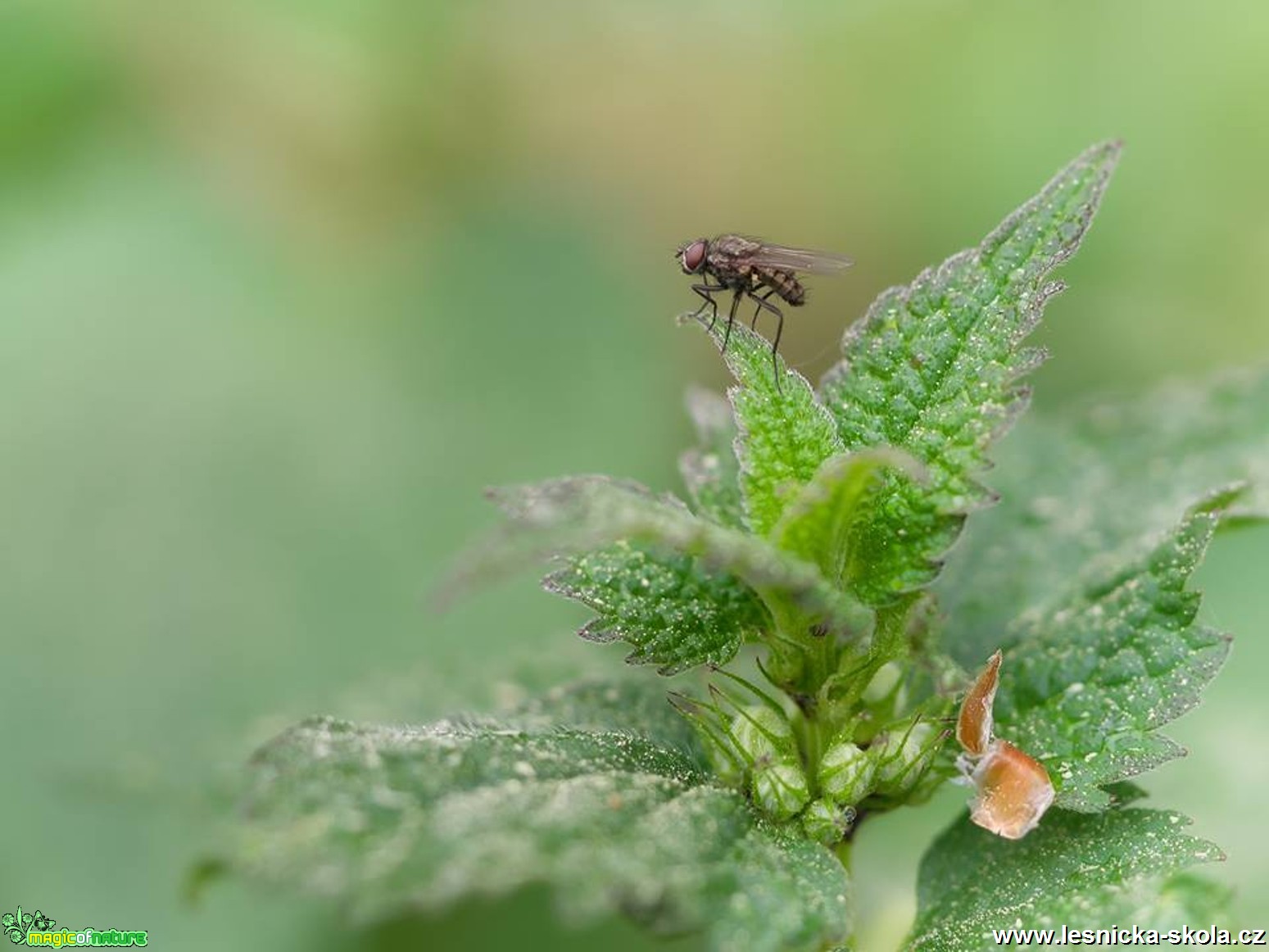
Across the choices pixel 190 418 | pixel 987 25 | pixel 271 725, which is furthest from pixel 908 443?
pixel 987 25

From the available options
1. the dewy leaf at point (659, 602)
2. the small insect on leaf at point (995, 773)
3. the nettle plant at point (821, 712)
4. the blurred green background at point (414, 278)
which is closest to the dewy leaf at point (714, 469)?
the nettle plant at point (821, 712)

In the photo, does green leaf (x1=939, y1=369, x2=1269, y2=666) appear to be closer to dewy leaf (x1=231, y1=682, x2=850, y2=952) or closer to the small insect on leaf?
the small insect on leaf

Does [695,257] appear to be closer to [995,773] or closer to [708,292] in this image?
[708,292]

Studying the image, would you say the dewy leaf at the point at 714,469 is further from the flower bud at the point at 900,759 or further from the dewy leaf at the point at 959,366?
the flower bud at the point at 900,759

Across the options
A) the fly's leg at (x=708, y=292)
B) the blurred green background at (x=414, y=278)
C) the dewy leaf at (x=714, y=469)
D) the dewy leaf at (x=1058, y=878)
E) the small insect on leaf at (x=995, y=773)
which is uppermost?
the blurred green background at (x=414, y=278)

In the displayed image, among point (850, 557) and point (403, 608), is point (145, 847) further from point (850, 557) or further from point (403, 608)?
point (850, 557)

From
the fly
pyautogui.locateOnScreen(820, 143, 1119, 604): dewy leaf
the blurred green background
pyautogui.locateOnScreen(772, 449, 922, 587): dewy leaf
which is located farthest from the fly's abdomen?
the blurred green background

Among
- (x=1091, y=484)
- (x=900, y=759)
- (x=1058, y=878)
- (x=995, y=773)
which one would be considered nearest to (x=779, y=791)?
(x=900, y=759)
